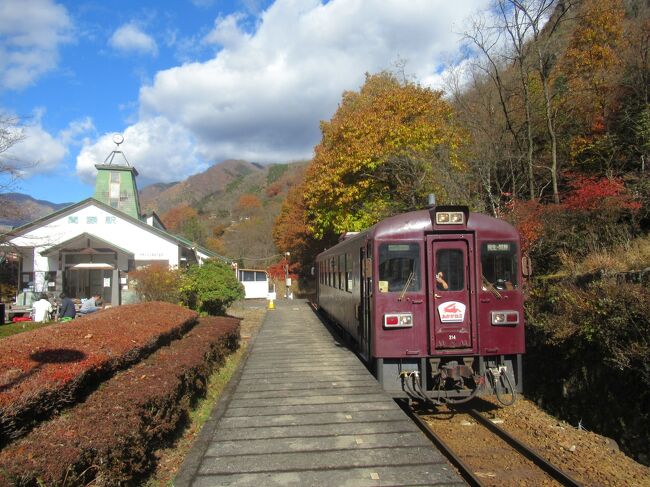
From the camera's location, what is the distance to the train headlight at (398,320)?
23.8ft

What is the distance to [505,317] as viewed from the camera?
24.0ft

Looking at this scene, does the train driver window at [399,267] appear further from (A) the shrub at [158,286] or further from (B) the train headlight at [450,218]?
(A) the shrub at [158,286]

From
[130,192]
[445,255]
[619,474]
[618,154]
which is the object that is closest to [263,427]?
[445,255]

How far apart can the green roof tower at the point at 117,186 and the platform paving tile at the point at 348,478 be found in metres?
27.4

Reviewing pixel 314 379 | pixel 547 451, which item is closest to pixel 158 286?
pixel 314 379

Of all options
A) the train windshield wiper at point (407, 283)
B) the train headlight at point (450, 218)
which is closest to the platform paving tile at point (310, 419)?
the train windshield wiper at point (407, 283)

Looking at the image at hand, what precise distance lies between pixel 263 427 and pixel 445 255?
12.1 ft

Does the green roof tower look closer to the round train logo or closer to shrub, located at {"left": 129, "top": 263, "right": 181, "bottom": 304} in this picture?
shrub, located at {"left": 129, "top": 263, "right": 181, "bottom": 304}

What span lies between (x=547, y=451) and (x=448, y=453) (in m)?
1.53

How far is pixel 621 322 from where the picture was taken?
24.0 ft

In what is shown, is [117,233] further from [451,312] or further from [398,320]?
[451,312]

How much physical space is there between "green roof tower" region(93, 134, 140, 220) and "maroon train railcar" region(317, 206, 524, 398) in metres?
25.2

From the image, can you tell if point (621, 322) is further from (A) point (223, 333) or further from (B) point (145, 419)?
(A) point (223, 333)

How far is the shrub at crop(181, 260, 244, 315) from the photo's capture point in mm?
16812
